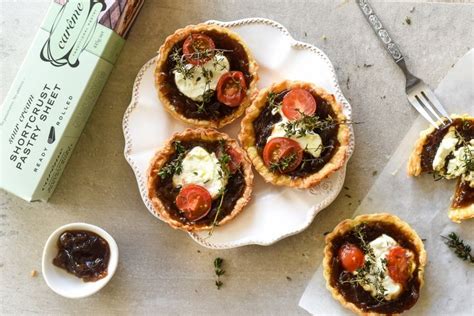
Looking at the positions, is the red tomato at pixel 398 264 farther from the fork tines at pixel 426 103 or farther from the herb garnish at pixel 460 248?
the fork tines at pixel 426 103

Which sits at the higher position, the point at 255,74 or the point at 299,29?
the point at 299,29

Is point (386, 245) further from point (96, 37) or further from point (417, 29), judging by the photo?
point (96, 37)

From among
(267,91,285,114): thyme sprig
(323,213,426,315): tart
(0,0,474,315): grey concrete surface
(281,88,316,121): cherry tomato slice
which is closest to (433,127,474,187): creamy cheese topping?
(0,0,474,315): grey concrete surface

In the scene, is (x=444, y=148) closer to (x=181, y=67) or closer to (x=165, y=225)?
(x=181, y=67)

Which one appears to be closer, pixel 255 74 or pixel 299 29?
pixel 255 74

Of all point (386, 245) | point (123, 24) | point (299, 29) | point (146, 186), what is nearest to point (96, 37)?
point (123, 24)

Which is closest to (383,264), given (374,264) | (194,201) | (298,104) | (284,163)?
(374,264)

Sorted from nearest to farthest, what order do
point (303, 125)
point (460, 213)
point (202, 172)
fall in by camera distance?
point (303, 125) → point (202, 172) → point (460, 213)
